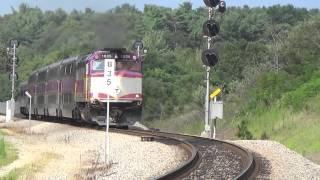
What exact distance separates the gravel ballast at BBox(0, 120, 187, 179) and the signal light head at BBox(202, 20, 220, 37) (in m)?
6.12

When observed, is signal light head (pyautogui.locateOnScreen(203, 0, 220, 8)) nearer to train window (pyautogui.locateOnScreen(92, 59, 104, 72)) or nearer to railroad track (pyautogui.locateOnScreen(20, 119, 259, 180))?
train window (pyautogui.locateOnScreen(92, 59, 104, 72))

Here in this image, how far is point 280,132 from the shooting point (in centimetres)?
3131

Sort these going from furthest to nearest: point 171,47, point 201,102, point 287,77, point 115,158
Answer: point 171,47
point 201,102
point 287,77
point 115,158

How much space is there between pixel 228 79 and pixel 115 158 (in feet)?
199

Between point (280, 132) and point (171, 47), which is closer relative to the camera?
point (280, 132)

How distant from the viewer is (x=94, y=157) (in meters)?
20.6

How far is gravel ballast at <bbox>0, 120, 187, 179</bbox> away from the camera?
1598 centimetres

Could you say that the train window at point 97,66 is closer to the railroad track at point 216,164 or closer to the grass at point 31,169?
the railroad track at point 216,164

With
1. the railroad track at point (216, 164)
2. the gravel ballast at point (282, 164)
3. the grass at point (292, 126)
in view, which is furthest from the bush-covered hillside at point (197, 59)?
the railroad track at point (216, 164)

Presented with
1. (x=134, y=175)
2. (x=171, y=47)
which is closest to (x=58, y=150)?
(x=134, y=175)

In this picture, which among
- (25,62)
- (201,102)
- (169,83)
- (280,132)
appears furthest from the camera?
(25,62)

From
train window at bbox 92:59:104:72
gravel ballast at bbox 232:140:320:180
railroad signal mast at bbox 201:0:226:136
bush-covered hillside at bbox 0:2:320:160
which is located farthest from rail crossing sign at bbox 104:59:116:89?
train window at bbox 92:59:104:72

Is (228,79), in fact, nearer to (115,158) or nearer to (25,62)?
(25,62)

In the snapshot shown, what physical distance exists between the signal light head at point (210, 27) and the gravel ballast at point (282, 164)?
755cm
